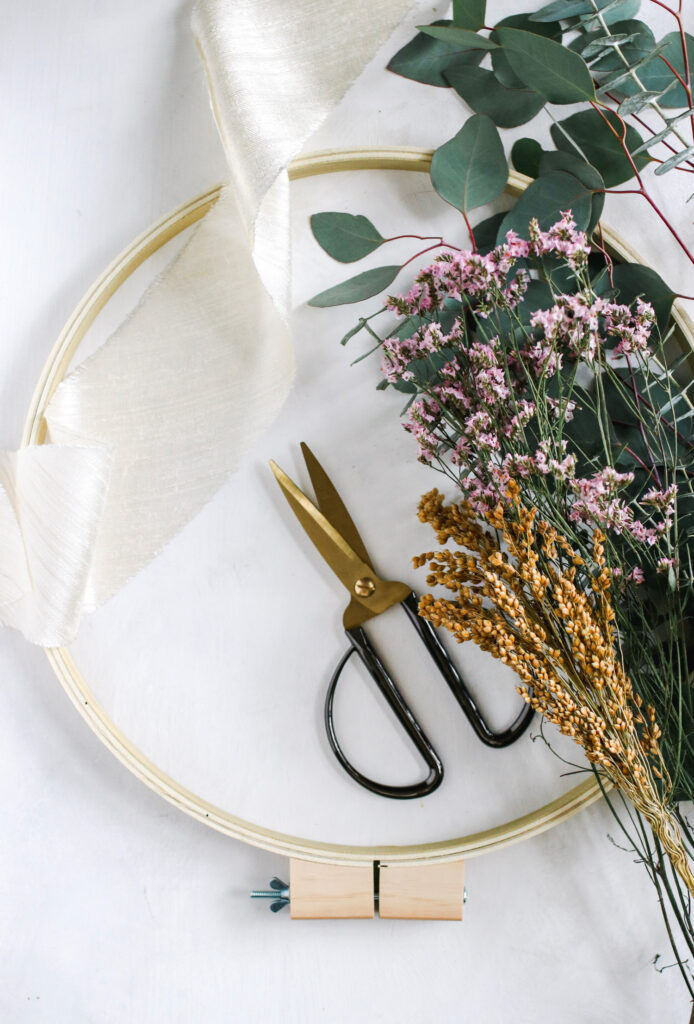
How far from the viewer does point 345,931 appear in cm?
75

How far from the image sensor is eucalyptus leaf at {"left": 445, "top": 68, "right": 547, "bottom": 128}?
2.18 feet

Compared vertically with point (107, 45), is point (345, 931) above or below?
below

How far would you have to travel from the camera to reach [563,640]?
0.55m

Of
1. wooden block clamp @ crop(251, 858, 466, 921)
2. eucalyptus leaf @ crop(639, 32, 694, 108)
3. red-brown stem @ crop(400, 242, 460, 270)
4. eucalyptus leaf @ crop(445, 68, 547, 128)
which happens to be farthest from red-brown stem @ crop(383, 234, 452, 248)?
wooden block clamp @ crop(251, 858, 466, 921)

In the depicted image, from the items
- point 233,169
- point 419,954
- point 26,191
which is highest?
point 26,191

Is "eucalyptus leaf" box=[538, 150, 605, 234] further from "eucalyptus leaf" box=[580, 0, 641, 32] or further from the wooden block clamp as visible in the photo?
the wooden block clamp

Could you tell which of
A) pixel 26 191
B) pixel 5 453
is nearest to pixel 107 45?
pixel 26 191

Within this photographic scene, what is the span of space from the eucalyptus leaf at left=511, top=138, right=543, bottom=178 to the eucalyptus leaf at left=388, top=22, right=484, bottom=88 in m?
0.08

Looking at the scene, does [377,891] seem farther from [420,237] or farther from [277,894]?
[420,237]

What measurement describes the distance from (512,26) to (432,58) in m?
0.07

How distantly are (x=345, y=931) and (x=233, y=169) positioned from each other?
2.27ft

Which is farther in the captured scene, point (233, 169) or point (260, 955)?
point (260, 955)

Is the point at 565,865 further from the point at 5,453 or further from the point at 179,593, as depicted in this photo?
the point at 5,453

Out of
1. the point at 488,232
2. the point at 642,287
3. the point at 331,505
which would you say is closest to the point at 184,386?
the point at 331,505
